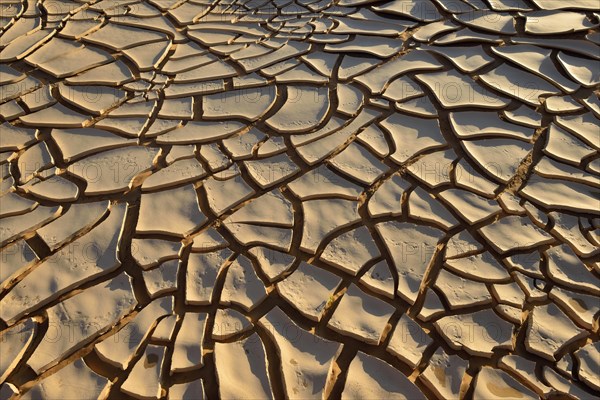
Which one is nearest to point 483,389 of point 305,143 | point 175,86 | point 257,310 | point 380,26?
point 257,310

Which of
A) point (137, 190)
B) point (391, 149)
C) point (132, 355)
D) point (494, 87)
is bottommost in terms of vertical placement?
point (132, 355)

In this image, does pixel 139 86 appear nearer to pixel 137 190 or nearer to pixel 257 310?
pixel 137 190

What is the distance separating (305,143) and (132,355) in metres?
1.13

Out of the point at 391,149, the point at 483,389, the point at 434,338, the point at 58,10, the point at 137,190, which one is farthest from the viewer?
the point at 58,10

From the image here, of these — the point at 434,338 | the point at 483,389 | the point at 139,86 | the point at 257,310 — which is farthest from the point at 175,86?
the point at 483,389

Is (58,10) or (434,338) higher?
(58,10)

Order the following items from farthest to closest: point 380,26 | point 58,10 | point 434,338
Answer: point 58,10
point 380,26
point 434,338

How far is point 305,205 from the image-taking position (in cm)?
221

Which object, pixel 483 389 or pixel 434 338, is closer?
pixel 483 389

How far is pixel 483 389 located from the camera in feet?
5.53

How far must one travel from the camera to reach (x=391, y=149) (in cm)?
245

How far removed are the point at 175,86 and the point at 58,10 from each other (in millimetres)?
1153

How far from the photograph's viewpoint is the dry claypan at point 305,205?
1.76 metres

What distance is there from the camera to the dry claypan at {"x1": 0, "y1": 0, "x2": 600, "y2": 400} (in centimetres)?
176
